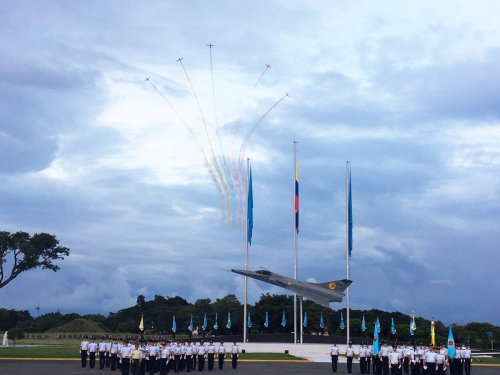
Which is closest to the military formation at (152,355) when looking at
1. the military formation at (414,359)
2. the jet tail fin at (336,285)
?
the military formation at (414,359)

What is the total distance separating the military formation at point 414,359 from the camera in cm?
2864

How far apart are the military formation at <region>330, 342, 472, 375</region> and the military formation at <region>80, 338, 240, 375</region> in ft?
25.0

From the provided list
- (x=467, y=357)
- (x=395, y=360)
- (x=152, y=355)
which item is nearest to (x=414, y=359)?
(x=395, y=360)

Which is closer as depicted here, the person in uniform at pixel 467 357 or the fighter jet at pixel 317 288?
the person in uniform at pixel 467 357

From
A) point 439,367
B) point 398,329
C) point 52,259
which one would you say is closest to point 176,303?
point 52,259

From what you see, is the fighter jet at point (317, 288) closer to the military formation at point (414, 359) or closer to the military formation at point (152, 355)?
the military formation at point (152, 355)

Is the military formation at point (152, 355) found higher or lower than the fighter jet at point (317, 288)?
lower

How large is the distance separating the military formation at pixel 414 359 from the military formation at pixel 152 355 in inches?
300

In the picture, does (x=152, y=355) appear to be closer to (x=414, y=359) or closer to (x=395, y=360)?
(x=395, y=360)

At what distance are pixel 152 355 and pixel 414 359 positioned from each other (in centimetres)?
1341

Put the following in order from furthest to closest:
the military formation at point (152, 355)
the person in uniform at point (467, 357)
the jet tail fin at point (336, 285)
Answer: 1. the jet tail fin at point (336, 285)
2. the person in uniform at point (467, 357)
3. the military formation at point (152, 355)

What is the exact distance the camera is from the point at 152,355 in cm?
3031

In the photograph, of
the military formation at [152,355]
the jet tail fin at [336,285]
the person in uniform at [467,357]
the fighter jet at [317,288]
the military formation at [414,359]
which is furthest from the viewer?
the jet tail fin at [336,285]

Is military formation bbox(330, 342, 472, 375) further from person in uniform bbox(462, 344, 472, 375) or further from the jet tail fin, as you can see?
the jet tail fin
